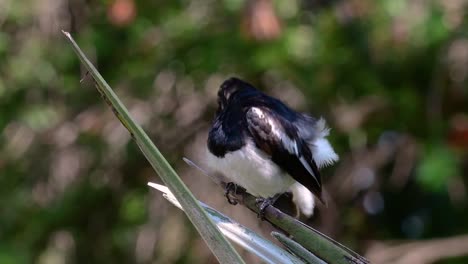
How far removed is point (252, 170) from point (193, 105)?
2640mm

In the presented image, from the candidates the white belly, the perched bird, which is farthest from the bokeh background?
the white belly

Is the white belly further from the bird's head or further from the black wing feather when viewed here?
the bird's head

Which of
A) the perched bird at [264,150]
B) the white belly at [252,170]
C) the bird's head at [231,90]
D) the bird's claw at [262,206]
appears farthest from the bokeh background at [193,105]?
the bird's claw at [262,206]

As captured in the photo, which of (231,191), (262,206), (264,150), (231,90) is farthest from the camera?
(231,90)

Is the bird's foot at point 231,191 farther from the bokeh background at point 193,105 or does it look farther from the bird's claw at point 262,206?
the bokeh background at point 193,105

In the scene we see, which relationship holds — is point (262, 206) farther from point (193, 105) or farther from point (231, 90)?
point (193, 105)

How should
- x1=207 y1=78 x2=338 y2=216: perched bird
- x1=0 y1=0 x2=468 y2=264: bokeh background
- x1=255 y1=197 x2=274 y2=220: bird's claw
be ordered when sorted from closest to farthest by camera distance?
x1=255 y1=197 x2=274 y2=220: bird's claw → x1=207 y1=78 x2=338 y2=216: perched bird → x1=0 y1=0 x2=468 y2=264: bokeh background

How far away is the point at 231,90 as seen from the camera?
143 inches

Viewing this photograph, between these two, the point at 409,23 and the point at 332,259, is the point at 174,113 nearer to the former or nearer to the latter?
the point at 409,23

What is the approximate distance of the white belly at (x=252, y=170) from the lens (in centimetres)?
314

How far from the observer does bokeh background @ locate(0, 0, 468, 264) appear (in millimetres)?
5102

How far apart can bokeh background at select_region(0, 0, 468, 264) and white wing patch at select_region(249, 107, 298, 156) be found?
157 centimetres

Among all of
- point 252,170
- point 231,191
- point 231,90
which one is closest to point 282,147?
point 252,170

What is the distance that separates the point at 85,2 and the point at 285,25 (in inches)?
53.6
